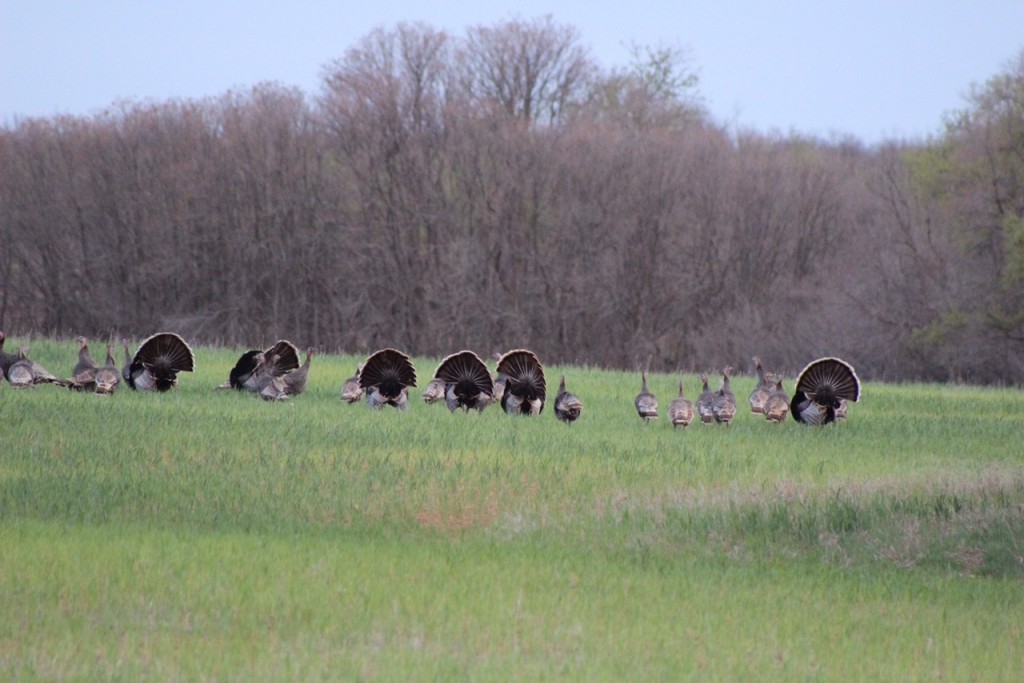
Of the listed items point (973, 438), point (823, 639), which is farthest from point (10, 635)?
point (973, 438)

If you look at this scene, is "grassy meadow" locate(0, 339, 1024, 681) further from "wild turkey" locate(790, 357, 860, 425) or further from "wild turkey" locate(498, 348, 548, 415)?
"wild turkey" locate(498, 348, 548, 415)

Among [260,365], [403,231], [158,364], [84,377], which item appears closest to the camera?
[84,377]

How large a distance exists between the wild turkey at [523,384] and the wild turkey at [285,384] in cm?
338

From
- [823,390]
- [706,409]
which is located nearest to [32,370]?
[706,409]

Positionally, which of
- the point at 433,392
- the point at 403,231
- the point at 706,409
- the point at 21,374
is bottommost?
the point at 21,374

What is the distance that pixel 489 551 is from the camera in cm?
927

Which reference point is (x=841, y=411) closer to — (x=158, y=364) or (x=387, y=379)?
(x=387, y=379)

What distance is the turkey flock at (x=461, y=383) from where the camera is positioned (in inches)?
698

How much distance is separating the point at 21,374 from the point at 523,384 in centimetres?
751

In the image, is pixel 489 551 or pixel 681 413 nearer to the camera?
pixel 489 551

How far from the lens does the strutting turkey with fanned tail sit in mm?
18594

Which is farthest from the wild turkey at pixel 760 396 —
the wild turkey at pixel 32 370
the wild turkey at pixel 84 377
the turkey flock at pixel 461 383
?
the wild turkey at pixel 32 370

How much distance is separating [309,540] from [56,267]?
42923mm

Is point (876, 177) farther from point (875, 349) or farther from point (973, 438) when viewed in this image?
point (973, 438)
